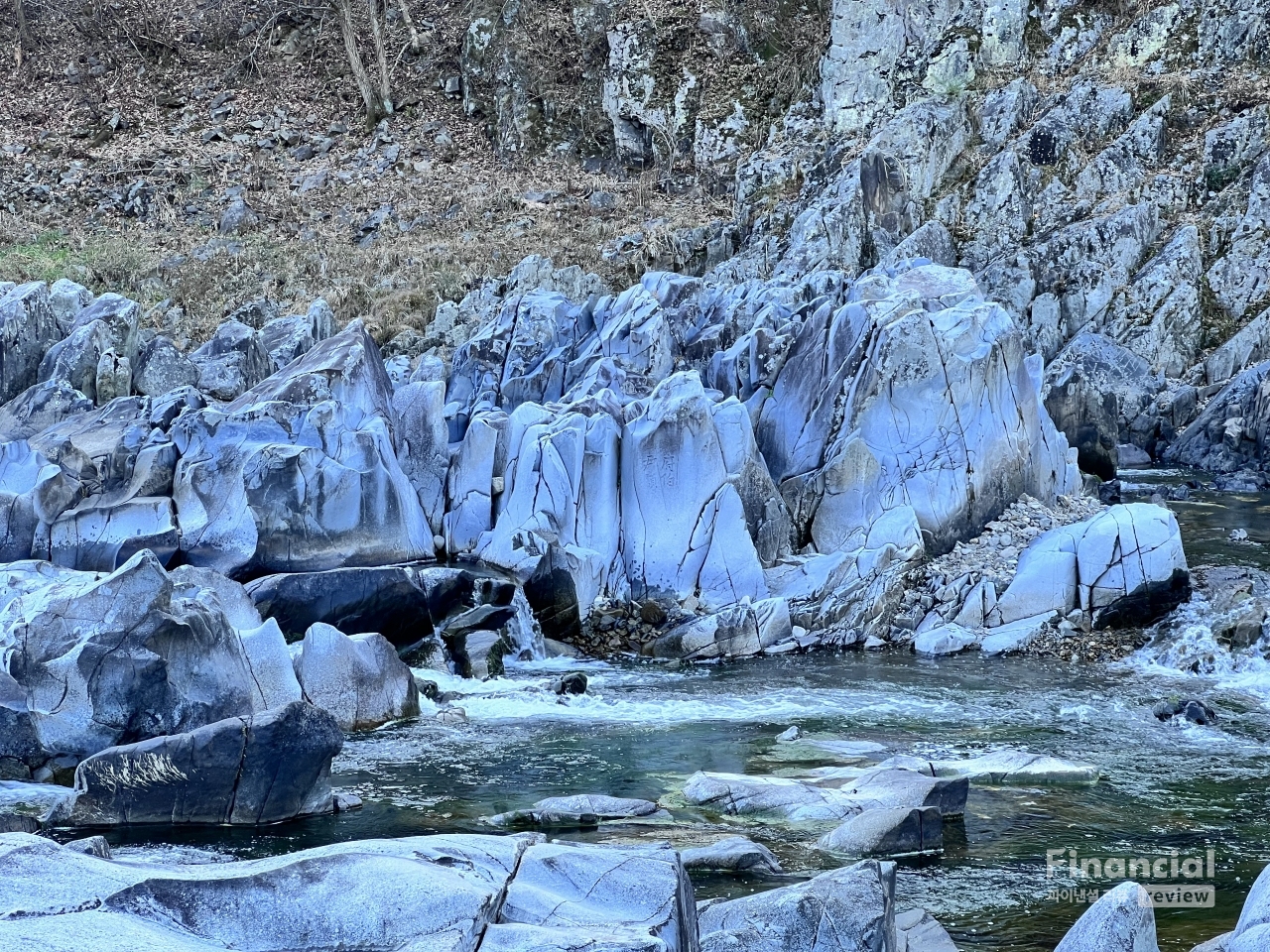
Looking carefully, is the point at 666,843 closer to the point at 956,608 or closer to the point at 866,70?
the point at 956,608

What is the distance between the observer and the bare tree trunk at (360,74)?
→ 138 ft

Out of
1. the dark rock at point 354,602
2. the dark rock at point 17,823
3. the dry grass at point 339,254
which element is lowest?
the dark rock at point 17,823

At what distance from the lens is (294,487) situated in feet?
55.0

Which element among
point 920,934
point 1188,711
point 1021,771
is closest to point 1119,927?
point 920,934

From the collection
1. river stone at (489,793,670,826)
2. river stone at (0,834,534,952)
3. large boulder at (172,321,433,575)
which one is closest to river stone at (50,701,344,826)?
river stone at (489,793,670,826)

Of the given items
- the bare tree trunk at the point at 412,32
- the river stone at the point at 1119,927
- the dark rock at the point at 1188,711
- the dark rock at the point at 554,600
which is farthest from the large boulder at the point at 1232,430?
the bare tree trunk at the point at 412,32

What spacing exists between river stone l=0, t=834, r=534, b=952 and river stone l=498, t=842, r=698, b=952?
17 cm

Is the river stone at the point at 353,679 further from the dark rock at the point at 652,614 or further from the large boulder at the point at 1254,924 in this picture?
the large boulder at the point at 1254,924

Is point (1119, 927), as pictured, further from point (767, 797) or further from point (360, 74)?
point (360, 74)

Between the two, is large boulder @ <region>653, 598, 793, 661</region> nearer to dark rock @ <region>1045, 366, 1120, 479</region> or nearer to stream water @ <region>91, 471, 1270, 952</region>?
stream water @ <region>91, 471, 1270, 952</region>

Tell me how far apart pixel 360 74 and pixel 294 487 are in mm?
29116

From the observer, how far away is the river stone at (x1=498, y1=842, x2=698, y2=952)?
5.35 meters

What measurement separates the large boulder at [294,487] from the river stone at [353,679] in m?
3.65

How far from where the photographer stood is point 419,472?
754 inches
